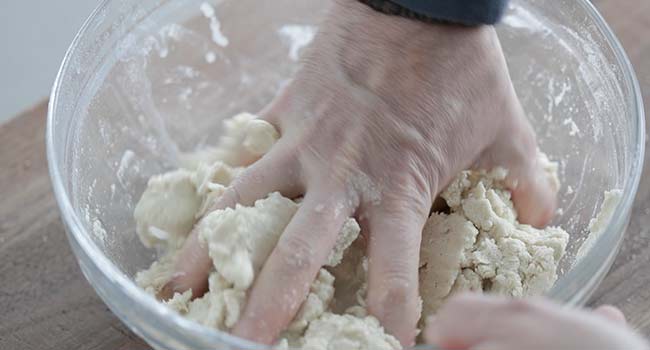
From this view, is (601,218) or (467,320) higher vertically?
(467,320)

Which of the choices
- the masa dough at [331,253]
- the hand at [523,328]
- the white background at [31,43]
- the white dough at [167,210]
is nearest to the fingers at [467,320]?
the hand at [523,328]

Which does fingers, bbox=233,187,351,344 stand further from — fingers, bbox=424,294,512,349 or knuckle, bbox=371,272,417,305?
fingers, bbox=424,294,512,349

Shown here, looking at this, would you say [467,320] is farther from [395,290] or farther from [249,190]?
[249,190]

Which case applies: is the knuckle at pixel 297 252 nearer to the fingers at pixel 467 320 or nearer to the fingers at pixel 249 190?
the fingers at pixel 249 190

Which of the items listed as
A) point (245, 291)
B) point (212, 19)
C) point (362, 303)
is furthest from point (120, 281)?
point (212, 19)

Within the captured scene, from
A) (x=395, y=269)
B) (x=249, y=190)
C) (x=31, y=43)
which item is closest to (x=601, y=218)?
(x=395, y=269)

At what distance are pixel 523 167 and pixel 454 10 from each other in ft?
0.65

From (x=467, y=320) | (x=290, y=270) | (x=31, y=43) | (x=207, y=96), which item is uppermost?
(x=467, y=320)

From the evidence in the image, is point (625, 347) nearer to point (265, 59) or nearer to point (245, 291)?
point (245, 291)

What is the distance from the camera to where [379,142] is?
851mm

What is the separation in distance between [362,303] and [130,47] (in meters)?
0.42

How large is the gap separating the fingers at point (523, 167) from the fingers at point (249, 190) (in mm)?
209

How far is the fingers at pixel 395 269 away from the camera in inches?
30.7

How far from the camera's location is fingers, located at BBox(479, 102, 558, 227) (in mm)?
927
